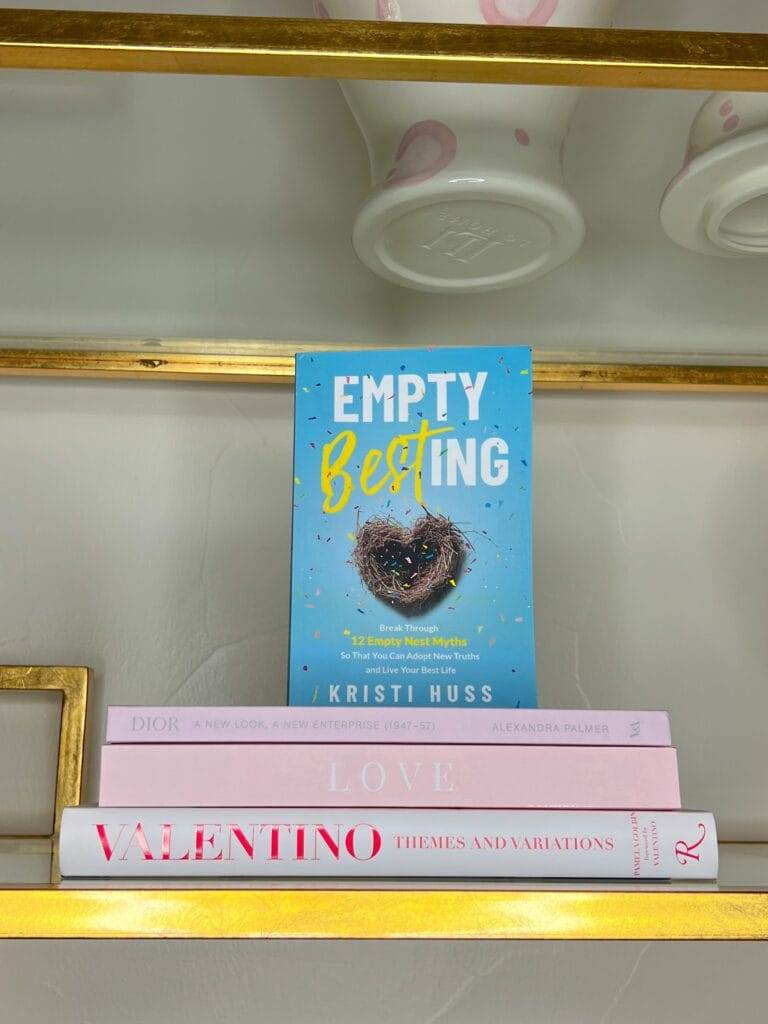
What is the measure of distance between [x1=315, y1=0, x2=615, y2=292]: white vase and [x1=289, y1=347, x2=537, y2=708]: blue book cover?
0.05 meters

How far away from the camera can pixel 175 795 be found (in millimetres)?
379

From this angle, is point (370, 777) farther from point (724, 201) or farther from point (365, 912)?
point (724, 201)

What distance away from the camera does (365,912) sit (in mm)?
354

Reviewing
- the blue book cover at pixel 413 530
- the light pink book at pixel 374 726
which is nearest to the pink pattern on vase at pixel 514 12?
the blue book cover at pixel 413 530

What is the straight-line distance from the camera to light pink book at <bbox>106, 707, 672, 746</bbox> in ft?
1.27

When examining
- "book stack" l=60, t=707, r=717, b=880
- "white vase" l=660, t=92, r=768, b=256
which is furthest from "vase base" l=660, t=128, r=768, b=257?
"book stack" l=60, t=707, r=717, b=880

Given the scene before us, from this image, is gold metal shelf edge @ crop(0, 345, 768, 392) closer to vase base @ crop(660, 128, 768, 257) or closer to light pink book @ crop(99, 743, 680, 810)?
vase base @ crop(660, 128, 768, 257)

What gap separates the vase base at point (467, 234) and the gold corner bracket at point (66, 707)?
248 mm

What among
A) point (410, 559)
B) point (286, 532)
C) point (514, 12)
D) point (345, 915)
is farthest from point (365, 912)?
point (514, 12)

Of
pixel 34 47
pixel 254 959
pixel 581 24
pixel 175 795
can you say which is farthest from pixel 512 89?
pixel 254 959

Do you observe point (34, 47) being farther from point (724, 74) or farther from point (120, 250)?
point (724, 74)

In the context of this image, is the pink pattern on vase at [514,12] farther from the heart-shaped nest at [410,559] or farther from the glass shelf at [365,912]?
the glass shelf at [365,912]


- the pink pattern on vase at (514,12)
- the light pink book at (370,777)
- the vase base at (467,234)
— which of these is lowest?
the light pink book at (370,777)

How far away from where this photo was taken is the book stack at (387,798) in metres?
0.37
